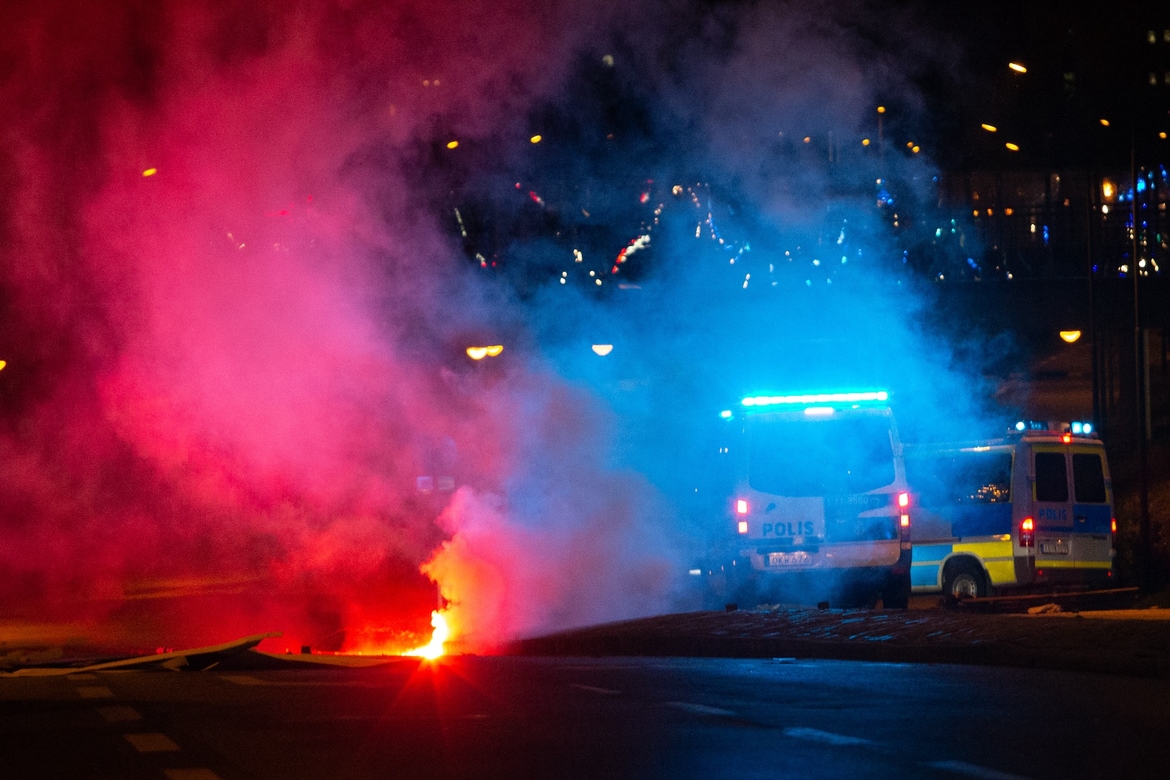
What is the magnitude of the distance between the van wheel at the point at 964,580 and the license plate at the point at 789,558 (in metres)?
3.75

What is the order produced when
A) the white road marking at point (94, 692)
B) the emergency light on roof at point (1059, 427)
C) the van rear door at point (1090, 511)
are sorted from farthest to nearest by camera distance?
the emergency light on roof at point (1059, 427)
the van rear door at point (1090, 511)
the white road marking at point (94, 692)

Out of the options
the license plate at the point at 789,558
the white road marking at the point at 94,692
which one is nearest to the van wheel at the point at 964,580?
the license plate at the point at 789,558

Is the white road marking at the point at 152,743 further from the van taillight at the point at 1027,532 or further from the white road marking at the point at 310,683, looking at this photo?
the van taillight at the point at 1027,532

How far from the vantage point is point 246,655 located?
11.2m

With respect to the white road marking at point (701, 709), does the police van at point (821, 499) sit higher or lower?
higher

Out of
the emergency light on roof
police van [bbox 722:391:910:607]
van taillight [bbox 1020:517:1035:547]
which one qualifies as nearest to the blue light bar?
police van [bbox 722:391:910:607]

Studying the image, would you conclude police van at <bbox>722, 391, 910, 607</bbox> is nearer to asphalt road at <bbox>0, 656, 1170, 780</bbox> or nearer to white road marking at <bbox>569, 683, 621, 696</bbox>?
asphalt road at <bbox>0, 656, 1170, 780</bbox>

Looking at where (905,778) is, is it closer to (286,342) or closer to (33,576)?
(286,342)

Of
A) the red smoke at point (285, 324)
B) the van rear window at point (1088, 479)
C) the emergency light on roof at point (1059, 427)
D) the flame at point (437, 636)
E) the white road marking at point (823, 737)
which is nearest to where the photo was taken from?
the white road marking at point (823, 737)

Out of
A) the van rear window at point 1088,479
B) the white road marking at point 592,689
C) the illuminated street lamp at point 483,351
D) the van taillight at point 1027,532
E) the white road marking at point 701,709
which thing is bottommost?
the white road marking at point 701,709

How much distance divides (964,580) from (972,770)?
1360 centimetres

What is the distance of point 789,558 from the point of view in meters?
15.8

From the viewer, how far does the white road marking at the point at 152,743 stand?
644 cm

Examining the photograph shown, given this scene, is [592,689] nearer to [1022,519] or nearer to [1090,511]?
[1022,519]
